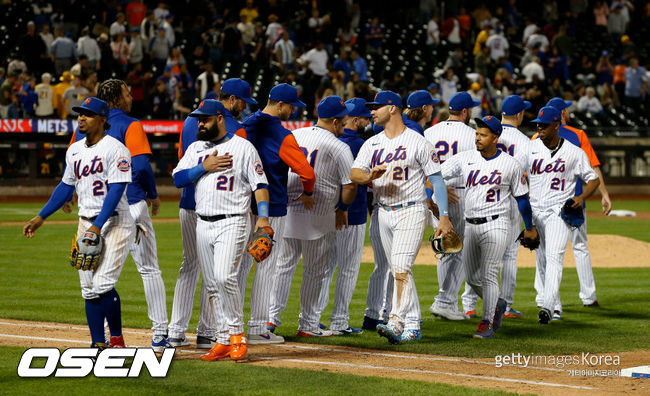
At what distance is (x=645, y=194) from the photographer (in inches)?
1086

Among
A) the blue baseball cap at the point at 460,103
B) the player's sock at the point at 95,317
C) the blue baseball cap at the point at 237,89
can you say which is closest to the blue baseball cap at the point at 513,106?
the blue baseball cap at the point at 460,103

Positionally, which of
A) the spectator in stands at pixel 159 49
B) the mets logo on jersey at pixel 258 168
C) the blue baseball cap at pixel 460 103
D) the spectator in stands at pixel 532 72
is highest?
the spectator in stands at pixel 159 49

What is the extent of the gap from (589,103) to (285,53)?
8679 millimetres

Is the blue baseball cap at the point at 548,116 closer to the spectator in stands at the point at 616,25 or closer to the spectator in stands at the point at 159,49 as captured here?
the spectator in stands at the point at 159,49

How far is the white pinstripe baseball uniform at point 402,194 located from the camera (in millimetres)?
8195

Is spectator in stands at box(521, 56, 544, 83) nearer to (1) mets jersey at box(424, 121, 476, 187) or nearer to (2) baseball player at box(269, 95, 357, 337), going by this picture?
(1) mets jersey at box(424, 121, 476, 187)

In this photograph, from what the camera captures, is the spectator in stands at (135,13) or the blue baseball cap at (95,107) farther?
the spectator in stands at (135,13)

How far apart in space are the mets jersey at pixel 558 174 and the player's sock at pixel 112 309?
4.52m

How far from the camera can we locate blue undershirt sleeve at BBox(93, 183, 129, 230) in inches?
279

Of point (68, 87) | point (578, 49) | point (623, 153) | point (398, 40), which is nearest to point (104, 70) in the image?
point (68, 87)

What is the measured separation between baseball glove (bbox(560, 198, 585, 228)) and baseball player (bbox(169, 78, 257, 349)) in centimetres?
340

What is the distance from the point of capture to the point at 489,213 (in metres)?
8.84

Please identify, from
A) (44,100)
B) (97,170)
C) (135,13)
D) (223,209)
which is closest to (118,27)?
(135,13)

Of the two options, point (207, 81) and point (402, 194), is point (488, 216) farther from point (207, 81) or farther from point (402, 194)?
point (207, 81)
